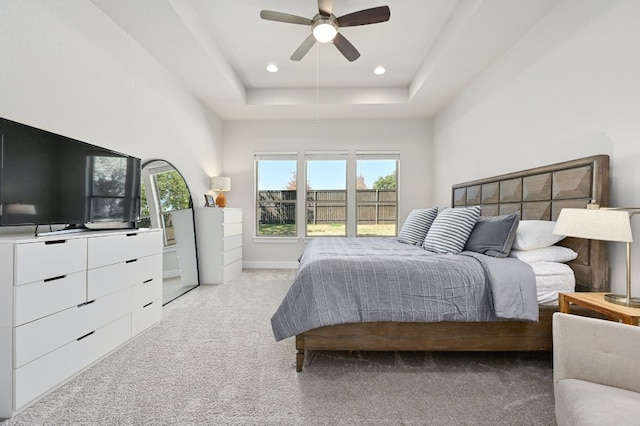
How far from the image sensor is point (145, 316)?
2410mm

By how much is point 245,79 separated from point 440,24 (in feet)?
8.46

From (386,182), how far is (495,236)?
309 cm

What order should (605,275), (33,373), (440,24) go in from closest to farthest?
(33,373), (605,275), (440,24)

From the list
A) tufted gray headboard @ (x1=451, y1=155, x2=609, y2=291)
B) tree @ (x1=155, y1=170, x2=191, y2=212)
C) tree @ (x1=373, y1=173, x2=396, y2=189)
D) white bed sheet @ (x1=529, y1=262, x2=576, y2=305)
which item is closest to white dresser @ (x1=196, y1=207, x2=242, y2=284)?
tree @ (x1=155, y1=170, x2=191, y2=212)

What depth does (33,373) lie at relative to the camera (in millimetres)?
1504

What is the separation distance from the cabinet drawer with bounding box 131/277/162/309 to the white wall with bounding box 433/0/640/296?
3373 mm

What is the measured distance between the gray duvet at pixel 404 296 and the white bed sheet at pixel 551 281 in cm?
10

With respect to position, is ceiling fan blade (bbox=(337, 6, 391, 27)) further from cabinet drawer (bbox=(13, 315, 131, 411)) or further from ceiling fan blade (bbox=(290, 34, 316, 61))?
cabinet drawer (bbox=(13, 315, 131, 411))

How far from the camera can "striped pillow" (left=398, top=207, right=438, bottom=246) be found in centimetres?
317

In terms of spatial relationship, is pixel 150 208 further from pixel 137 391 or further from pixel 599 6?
pixel 599 6

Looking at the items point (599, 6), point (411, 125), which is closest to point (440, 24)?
point (599, 6)

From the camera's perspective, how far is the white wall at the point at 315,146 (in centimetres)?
505

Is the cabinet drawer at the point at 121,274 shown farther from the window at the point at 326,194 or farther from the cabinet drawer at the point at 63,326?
the window at the point at 326,194

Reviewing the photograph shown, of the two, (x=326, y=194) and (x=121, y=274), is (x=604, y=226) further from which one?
(x=326, y=194)
